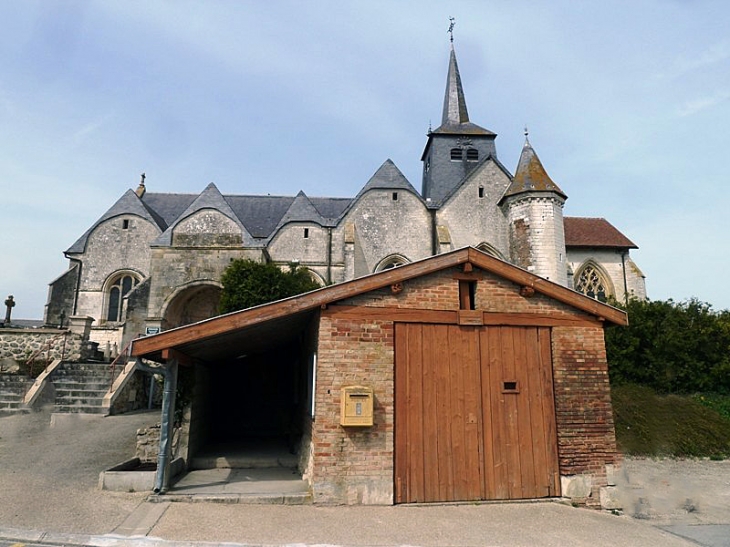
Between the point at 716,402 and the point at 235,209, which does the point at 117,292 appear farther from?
the point at 716,402

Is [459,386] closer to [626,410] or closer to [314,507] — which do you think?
[314,507]

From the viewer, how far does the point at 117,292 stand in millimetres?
23266

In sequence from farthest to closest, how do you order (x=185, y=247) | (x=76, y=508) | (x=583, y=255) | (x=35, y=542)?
(x=583, y=255) → (x=185, y=247) → (x=76, y=508) → (x=35, y=542)

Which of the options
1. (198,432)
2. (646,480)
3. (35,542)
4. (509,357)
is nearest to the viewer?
(35,542)

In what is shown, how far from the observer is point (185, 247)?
19.5 meters

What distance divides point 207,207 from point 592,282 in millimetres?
18761

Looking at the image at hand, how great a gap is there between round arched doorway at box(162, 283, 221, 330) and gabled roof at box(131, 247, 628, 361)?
11.9 m

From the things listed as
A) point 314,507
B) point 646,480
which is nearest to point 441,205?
point 646,480

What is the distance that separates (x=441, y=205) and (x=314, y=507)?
1806cm

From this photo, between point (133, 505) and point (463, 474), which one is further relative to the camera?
point (463, 474)

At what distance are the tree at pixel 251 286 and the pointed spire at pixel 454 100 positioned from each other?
16878mm

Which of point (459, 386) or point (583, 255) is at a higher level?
point (583, 255)

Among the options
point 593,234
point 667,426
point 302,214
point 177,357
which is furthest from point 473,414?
point 593,234

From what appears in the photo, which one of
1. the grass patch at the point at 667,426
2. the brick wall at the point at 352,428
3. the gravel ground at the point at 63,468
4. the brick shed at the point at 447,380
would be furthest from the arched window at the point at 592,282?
the brick wall at the point at 352,428
